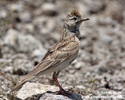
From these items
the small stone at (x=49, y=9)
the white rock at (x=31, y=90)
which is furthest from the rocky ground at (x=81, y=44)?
the white rock at (x=31, y=90)

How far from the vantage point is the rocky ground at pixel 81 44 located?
22.9 feet

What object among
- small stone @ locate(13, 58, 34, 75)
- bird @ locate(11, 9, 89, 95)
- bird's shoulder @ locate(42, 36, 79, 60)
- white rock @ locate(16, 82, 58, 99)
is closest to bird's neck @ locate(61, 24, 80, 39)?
bird @ locate(11, 9, 89, 95)

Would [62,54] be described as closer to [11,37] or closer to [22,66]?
[22,66]

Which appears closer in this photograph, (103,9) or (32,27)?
(32,27)

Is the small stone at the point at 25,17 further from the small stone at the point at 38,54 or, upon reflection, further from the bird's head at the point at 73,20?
the bird's head at the point at 73,20

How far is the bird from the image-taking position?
5.34 meters

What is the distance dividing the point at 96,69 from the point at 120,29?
4015 millimetres

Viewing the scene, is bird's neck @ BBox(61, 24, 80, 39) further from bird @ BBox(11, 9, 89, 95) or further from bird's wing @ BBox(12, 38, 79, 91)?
bird's wing @ BBox(12, 38, 79, 91)

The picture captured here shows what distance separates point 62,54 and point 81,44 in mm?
4485

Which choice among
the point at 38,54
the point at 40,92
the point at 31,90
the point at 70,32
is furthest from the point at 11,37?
the point at 40,92

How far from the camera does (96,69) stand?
834 cm

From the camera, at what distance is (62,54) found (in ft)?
18.6

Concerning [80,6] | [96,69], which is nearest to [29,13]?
[80,6]

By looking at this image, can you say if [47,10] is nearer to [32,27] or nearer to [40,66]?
[32,27]
